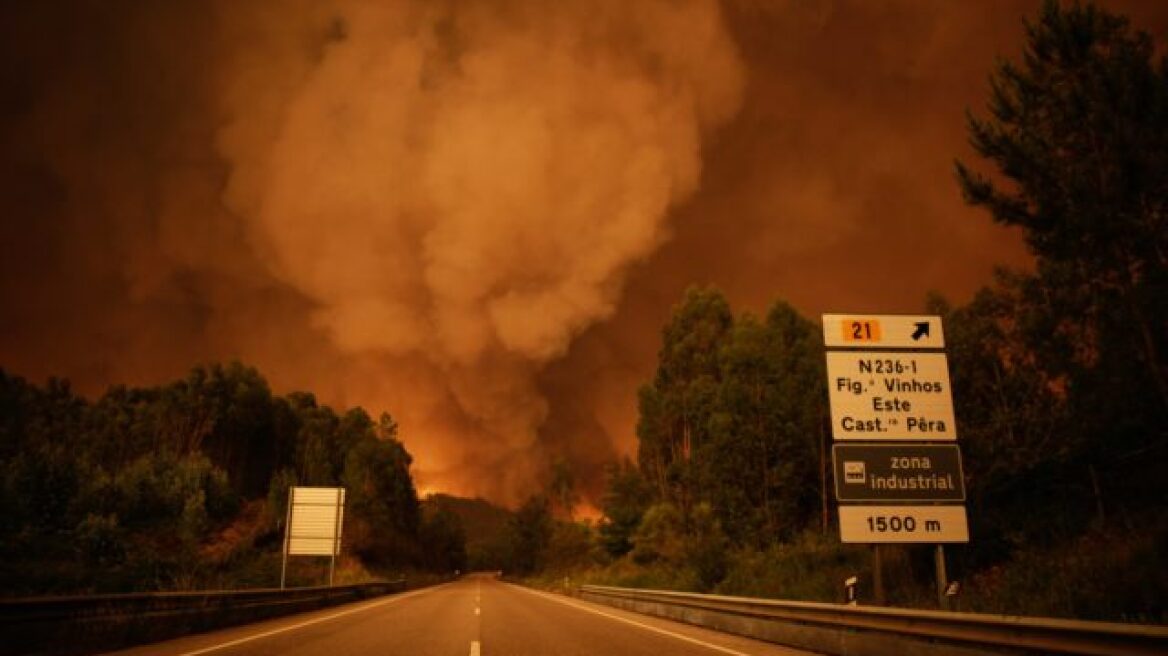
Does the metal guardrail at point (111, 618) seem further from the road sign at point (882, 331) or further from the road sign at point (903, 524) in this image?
the road sign at point (882, 331)

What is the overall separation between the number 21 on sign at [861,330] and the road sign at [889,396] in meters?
0.28

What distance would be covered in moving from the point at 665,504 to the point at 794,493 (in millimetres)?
8814

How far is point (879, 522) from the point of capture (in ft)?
37.4

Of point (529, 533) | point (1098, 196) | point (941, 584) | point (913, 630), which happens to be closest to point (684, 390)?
point (1098, 196)

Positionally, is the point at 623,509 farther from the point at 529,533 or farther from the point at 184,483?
the point at 529,533

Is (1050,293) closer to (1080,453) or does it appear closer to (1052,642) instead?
(1080,453)

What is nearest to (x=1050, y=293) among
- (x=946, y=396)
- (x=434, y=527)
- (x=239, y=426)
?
(x=946, y=396)

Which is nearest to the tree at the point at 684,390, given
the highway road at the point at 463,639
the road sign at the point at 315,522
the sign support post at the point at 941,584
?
the road sign at the point at 315,522

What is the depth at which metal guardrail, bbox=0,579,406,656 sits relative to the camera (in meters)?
8.22

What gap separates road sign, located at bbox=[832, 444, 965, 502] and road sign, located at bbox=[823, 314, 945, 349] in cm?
197

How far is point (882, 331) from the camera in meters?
12.5

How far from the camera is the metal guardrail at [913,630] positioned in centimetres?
521

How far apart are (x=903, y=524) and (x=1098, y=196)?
42.1 feet

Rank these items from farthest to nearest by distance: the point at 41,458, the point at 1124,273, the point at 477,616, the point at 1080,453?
the point at 41,458 < the point at 1080,453 < the point at 1124,273 < the point at 477,616
